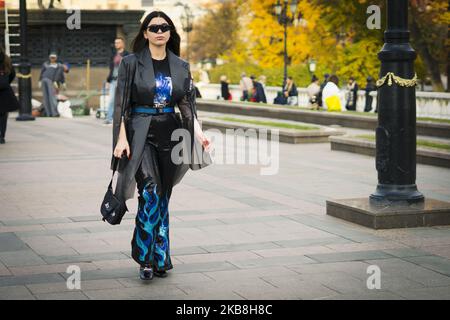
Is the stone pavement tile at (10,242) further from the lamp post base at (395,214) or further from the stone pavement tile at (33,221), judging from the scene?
the lamp post base at (395,214)

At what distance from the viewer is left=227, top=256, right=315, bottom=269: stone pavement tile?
7562 mm

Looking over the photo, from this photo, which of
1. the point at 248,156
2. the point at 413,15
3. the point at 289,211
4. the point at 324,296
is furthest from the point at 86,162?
the point at 413,15

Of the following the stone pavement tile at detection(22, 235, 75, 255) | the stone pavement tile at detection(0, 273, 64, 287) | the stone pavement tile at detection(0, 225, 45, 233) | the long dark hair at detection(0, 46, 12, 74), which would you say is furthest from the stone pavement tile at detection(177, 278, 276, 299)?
the long dark hair at detection(0, 46, 12, 74)

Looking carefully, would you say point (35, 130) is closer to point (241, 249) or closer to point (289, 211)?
point (289, 211)

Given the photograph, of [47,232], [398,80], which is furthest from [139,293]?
[398,80]

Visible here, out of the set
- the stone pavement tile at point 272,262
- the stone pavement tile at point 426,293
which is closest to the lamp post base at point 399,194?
the stone pavement tile at point 272,262

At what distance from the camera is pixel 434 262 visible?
7652 millimetres

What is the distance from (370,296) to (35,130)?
1629cm

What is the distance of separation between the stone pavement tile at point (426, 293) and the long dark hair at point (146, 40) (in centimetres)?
248

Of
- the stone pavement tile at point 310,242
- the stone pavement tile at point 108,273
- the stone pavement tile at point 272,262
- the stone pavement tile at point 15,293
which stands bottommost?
the stone pavement tile at point 15,293

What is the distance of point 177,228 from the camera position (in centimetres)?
918

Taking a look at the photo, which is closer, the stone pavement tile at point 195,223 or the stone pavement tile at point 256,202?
the stone pavement tile at point 195,223

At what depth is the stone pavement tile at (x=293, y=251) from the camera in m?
8.00

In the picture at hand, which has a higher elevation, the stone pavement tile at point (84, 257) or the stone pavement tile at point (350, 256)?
the stone pavement tile at point (84, 257)
